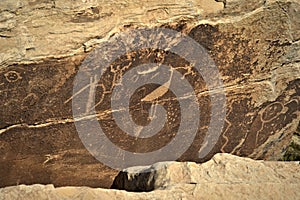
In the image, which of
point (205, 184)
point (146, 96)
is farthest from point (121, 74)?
point (205, 184)

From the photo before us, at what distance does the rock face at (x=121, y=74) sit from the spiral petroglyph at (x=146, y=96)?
0.04 ft

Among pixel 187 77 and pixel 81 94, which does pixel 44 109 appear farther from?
pixel 187 77

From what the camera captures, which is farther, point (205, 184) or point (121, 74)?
point (121, 74)

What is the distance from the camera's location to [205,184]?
2.15m

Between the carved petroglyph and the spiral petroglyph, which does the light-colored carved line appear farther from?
the carved petroglyph

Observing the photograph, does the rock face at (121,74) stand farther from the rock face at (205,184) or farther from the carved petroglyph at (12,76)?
the rock face at (205,184)

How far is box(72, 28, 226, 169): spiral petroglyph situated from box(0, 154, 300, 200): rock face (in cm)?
24

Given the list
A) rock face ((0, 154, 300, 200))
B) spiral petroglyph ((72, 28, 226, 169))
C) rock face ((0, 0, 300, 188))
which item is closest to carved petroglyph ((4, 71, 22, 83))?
rock face ((0, 0, 300, 188))

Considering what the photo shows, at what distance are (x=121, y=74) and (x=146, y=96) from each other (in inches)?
7.0

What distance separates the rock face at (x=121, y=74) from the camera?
2.12m

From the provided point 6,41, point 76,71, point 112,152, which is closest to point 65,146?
point 112,152

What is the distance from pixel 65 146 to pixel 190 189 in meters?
0.64

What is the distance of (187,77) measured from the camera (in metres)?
2.46

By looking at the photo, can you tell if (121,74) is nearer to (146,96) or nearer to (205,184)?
(146,96)
